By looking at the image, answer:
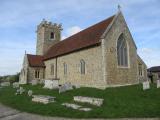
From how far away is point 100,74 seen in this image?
21797 mm

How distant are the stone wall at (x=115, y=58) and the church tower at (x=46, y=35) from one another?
22.5m

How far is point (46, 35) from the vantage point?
43875 mm

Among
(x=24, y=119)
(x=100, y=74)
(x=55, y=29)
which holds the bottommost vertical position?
(x=24, y=119)

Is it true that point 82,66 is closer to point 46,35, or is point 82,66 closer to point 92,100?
point 92,100

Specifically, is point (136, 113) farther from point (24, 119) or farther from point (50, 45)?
point (50, 45)

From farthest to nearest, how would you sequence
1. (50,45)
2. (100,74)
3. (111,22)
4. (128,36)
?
1. (50,45)
2. (128,36)
3. (111,22)
4. (100,74)

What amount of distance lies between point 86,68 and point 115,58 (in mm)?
3948

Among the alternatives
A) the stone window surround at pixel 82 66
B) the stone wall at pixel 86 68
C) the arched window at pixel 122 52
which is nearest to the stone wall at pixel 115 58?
the arched window at pixel 122 52

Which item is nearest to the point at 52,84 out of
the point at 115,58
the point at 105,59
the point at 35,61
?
the point at 105,59

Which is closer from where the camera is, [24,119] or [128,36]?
[24,119]

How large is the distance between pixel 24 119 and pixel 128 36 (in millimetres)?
18471

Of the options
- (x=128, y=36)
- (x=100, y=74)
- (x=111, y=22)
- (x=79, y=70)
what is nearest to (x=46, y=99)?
(x=100, y=74)


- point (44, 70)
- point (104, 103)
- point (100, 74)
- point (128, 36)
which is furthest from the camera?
point (44, 70)

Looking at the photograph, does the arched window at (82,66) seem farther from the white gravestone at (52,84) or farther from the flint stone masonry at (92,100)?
the flint stone masonry at (92,100)
